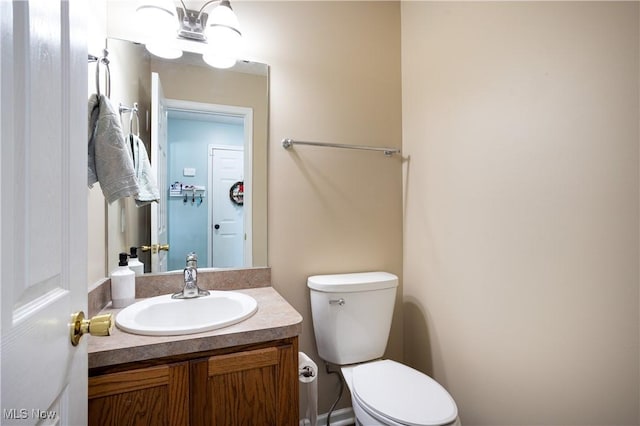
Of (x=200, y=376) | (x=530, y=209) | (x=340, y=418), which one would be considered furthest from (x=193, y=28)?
(x=340, y=418)

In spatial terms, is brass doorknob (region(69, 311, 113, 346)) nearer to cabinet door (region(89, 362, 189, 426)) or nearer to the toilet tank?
cabinet door (region(89, 362, 189, 426))

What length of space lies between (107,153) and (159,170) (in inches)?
15.1

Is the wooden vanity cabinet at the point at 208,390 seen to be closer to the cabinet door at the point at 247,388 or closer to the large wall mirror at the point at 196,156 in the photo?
the cabinet door at the point at 247,388

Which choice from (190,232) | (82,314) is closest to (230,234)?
(190,232)

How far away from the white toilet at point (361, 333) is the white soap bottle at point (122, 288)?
745 millimetres

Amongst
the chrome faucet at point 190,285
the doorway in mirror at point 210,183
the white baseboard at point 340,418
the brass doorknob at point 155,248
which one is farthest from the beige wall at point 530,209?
the brass doorknob at point 155,248

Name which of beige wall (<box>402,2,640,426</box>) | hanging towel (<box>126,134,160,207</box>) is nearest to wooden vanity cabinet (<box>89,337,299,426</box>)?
hanging towel (<box>126,134,160,207</box>)

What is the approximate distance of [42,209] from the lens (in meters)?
0.48

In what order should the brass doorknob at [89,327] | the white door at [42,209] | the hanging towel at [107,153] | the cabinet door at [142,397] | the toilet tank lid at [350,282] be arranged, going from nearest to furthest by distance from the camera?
1. the white door at [42,209]
2. the brass doorknob at [89,327]
3. the cabinet door at [142,397]
4. the hanging towel at [107,153]
5. the toilet tank lid at [350,282]

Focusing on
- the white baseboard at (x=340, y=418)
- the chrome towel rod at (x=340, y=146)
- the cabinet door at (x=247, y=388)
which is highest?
the chrome towel rod at (x=340, y=146)

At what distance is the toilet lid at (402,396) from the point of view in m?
1.01

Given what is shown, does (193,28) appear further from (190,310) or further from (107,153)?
(190,310)

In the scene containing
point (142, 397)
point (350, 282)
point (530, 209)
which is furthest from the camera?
point (350, 282)

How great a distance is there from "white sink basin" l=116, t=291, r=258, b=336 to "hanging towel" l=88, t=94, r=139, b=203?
1.37 ft
